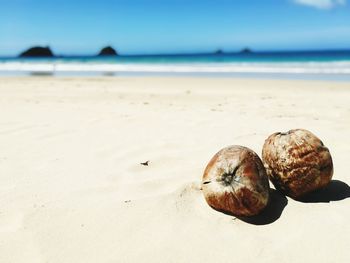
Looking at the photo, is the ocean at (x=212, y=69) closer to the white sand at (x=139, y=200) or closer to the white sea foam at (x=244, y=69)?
the white sea foam at (x=244, y=69)

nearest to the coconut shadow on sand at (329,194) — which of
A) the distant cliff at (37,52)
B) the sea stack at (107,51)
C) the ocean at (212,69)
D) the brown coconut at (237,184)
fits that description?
the brown coconut at (237,184)

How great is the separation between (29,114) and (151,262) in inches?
177

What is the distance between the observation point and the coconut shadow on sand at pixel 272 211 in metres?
2.21

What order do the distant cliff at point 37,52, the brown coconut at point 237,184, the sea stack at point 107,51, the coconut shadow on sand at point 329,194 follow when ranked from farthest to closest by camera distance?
the sea stack at point 107,51 < the distant cliff at point 37,52 < the coconut shadow on sand at point 329,194 < the brown coconut at point 237,184

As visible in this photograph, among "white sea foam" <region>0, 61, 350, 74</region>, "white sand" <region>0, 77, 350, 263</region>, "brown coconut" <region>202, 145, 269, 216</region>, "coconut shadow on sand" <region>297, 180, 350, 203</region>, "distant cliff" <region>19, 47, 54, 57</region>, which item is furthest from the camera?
"distant cliff" <region>19, 47, 54, 57</region>

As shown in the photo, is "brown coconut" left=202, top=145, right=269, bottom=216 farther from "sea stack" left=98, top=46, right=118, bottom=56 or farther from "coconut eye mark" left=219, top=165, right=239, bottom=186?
"sea stack" left=98, top=46, right=118, bottom=56

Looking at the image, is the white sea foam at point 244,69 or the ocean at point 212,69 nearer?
the ocean at point 212,69

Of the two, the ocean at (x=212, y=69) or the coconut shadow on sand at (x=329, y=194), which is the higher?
the coconut shadow on sand at (x=329, y=194)

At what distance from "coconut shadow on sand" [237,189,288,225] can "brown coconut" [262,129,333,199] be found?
0.08m

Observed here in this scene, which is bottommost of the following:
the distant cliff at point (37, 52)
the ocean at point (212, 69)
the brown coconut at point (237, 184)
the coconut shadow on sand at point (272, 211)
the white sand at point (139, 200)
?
the distant cliff at point (37, 52)

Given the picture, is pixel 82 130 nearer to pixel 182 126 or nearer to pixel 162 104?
pixel 182 126

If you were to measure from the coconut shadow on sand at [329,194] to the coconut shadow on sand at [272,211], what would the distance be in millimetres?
151

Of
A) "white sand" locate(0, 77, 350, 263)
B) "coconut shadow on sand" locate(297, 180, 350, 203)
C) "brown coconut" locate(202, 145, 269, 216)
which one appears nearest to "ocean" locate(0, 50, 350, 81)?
"white sand" locate(0, 77, 350, 263)

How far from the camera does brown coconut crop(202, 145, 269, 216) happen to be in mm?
2145
